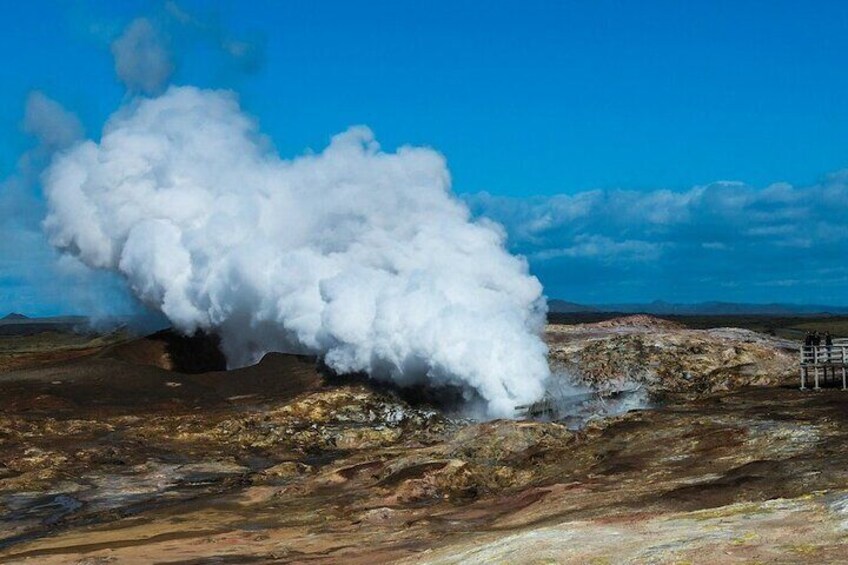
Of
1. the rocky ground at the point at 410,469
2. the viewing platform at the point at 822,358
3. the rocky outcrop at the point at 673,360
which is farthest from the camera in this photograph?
the rocky outcrop at the point at 673,360

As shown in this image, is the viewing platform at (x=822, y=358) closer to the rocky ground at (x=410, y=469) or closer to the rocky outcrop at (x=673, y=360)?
the rocky ground at (x=410, y=469)

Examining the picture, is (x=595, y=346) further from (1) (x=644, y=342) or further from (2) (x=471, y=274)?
(2) (x=471, y=274)

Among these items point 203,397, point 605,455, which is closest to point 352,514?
point 605,455

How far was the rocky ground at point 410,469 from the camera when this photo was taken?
18250 mm

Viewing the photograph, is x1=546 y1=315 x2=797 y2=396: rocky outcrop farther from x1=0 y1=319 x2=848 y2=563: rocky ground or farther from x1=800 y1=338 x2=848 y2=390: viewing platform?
x1=800 y1=338 x2=848 y2=390: viewing platform

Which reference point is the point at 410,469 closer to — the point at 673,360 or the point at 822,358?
the point at 822,358

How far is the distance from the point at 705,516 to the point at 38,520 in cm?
1909

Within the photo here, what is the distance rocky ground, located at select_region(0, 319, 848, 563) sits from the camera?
1825 centimetres

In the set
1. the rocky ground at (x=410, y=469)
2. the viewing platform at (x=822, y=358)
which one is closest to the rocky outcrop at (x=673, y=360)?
the rocky ground at (x=410, y=469)

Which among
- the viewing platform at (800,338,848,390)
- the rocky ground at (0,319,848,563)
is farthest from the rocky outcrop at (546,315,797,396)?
the viewing platform at (800,338,848,390)

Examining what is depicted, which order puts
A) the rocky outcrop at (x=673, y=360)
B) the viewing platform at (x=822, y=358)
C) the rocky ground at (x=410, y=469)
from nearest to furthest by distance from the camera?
the rocky ground at (x=410, y=469) → the viewing platform at (x=822, y=358) → the rocky outcrop at (x=673, y=360)

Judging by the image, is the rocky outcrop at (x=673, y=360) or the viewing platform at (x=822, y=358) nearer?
the viewing platform at (x=822, y=358)

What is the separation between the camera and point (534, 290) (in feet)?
172

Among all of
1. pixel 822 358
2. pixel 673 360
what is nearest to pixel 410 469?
pixel 822 358
